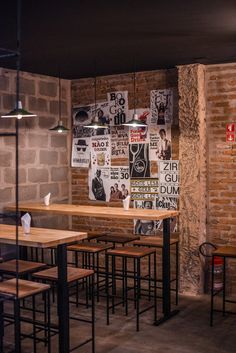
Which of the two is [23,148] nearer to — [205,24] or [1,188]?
[1,188]

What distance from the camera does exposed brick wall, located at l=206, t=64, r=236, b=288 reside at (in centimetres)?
549

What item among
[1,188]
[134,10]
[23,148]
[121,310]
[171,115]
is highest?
[134,10]

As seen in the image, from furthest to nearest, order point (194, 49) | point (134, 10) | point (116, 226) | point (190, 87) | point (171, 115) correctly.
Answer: point (116, 226), point (171, 115), point (190, 87), point (194, 49), point (134, 10)

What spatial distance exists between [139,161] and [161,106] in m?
0.73

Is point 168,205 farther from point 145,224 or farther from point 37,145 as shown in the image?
point 37,145

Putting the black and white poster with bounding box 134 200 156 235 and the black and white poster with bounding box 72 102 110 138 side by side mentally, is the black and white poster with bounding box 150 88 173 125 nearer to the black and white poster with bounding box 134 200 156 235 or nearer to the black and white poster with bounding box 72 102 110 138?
the black and white poster with bounding box 72 102 110 138

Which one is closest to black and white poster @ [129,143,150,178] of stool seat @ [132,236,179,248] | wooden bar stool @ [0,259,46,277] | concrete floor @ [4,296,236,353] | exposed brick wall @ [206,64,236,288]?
exposed brick wall @ [206,64,236,288]

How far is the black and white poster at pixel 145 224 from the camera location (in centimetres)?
610

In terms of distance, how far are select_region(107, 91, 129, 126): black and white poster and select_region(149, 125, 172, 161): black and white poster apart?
17.5 inches

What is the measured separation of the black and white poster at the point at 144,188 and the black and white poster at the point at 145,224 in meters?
0.06

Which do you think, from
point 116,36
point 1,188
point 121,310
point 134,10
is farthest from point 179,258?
point 134,10

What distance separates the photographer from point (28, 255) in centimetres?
618

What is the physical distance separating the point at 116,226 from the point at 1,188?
156cm

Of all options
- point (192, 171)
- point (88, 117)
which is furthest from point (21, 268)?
point (88, 117)
